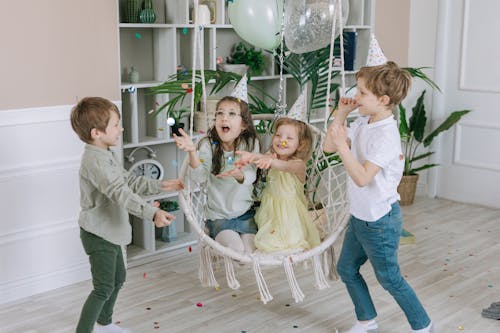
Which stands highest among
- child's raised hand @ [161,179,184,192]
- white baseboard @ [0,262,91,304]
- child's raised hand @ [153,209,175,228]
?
child's raised hand @ [161,179,184,192]

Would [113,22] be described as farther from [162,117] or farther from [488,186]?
[488,186]

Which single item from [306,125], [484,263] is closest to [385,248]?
[306,125]

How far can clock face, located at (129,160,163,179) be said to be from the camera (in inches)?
145

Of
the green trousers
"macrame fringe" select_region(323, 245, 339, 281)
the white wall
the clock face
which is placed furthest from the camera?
the white wall

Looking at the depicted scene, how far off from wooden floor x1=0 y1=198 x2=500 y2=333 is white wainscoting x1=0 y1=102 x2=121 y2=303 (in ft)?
0.33

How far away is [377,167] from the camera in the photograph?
2395 millimetres

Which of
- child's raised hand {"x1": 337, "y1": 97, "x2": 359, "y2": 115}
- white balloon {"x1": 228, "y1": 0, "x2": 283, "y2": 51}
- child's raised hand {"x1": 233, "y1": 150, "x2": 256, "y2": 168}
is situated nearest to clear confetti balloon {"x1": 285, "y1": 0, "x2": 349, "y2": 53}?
white balloon {"x1": 228, "y1": 0, "x2": 283, "y2": 51}

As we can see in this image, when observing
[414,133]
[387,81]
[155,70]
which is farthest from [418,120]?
[387,81]

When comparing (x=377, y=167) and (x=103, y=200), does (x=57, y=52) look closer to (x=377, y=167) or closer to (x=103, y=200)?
(x=103, y=200)

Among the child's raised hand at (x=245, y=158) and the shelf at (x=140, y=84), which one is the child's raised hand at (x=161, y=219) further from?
the shelf at (x=140, y=84)

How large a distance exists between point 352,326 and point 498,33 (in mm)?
2816

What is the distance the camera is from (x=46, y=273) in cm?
327

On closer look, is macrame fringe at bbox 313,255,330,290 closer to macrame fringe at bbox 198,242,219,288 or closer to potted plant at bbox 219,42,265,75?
macrame fringe at bbox 198,242,219,288

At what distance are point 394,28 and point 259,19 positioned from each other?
227 centimetres
